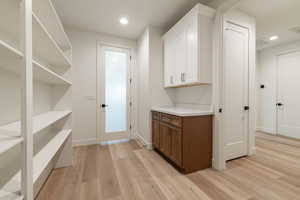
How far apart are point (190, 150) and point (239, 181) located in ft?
2.39

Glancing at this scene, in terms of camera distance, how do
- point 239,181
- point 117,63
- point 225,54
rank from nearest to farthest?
1. point 239,181
2. point 225,54
3. point 117,63

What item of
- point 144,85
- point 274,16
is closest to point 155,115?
point 144,85

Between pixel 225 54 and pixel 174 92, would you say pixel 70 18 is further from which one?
pixel 225 54

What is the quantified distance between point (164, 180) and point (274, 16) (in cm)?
371

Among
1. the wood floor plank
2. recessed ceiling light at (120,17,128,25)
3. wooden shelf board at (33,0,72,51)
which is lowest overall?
the wood floor plank

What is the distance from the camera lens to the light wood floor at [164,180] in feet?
4.97

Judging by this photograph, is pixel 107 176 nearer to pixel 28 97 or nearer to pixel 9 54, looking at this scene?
pixel 28 97

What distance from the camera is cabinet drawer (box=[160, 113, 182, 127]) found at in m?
1.97

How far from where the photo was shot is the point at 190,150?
194cm

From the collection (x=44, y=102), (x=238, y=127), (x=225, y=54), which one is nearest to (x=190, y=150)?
(x=238, y=127)

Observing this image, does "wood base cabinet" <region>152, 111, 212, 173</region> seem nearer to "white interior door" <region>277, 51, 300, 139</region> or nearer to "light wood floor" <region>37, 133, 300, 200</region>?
"light wood floor" <region>37, 133, 300, 200</region>

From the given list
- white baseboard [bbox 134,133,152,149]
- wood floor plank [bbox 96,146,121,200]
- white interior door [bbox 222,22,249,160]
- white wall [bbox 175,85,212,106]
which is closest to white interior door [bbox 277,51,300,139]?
white interior door [bbox 222,22,249,160]

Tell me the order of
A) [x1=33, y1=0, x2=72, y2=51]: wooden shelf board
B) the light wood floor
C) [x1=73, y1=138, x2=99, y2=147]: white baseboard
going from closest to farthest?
1. [x1=33, y1=0, x2=72, y2=51]: wooden shelf board
2. the light wood floor
3. [x1=73, y1=138, x2=99, y2=147]: white baseboard

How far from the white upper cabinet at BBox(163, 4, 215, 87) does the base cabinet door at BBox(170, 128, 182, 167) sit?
87cm
